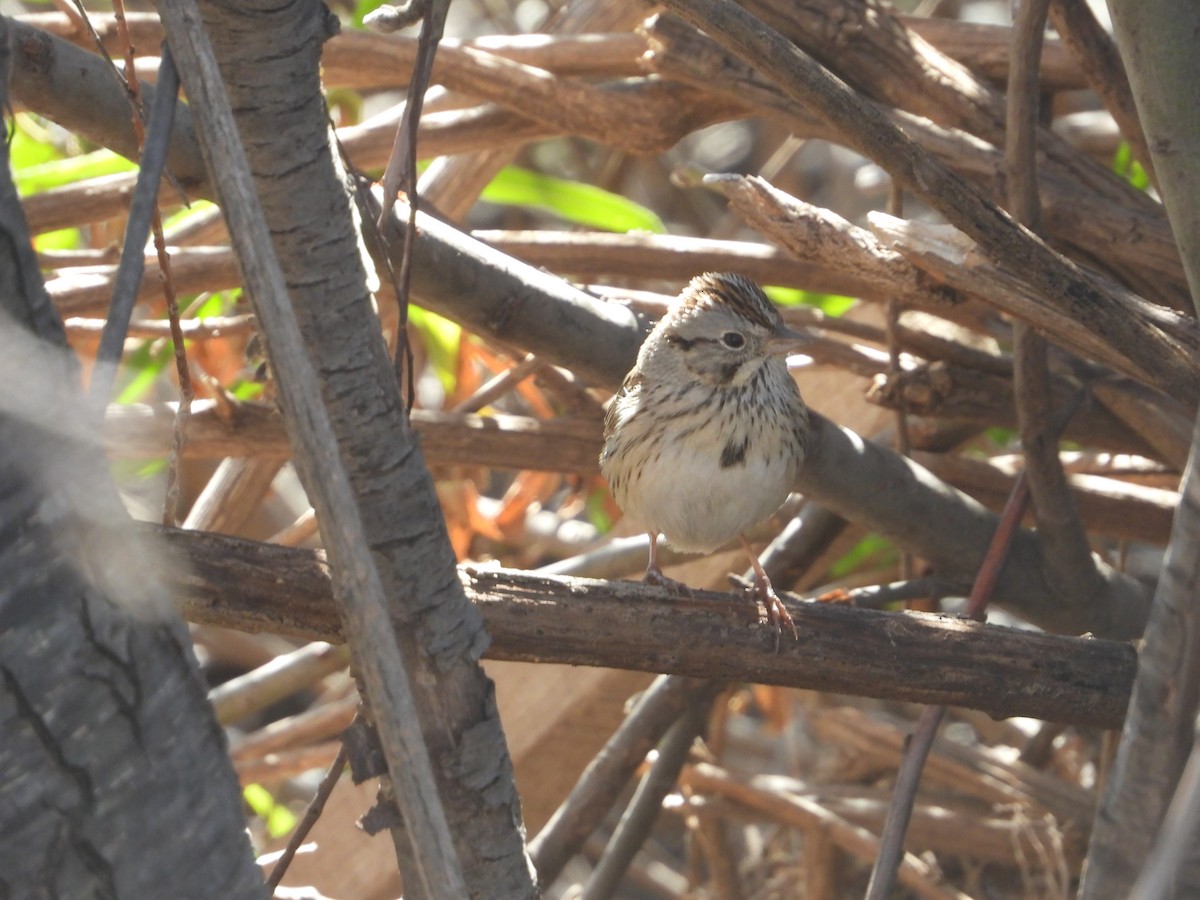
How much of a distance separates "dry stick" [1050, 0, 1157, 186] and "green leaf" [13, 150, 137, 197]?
1882 mm

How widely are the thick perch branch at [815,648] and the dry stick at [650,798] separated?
3.22 ft

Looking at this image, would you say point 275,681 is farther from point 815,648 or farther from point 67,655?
point 67,655

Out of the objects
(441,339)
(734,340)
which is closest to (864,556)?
(734,340)

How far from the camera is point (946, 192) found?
75.2 inches

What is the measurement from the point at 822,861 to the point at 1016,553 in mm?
1186

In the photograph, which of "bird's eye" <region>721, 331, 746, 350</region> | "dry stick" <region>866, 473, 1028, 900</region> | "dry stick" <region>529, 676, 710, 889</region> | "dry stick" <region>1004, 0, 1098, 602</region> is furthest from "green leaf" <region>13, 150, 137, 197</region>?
"dry stick" <region>866, 473, 1028, 900</region>

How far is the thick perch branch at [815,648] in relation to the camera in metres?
1.93

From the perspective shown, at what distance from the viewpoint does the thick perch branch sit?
1.93m

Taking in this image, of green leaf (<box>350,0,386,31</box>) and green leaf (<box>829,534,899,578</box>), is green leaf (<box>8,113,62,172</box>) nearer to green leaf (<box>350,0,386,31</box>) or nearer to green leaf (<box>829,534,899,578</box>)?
green leaf (<box>350,0,386,31</box>)

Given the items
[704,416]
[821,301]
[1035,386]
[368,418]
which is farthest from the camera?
[821,301]

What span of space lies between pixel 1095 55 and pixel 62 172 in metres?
2.07

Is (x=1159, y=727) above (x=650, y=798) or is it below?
below

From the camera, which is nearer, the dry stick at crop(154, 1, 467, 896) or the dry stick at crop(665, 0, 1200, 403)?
the dry stick at crop(154, 1, 467, 896)

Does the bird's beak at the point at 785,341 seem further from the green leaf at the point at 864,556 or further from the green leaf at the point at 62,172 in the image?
the green leaf at the point at 62,172
